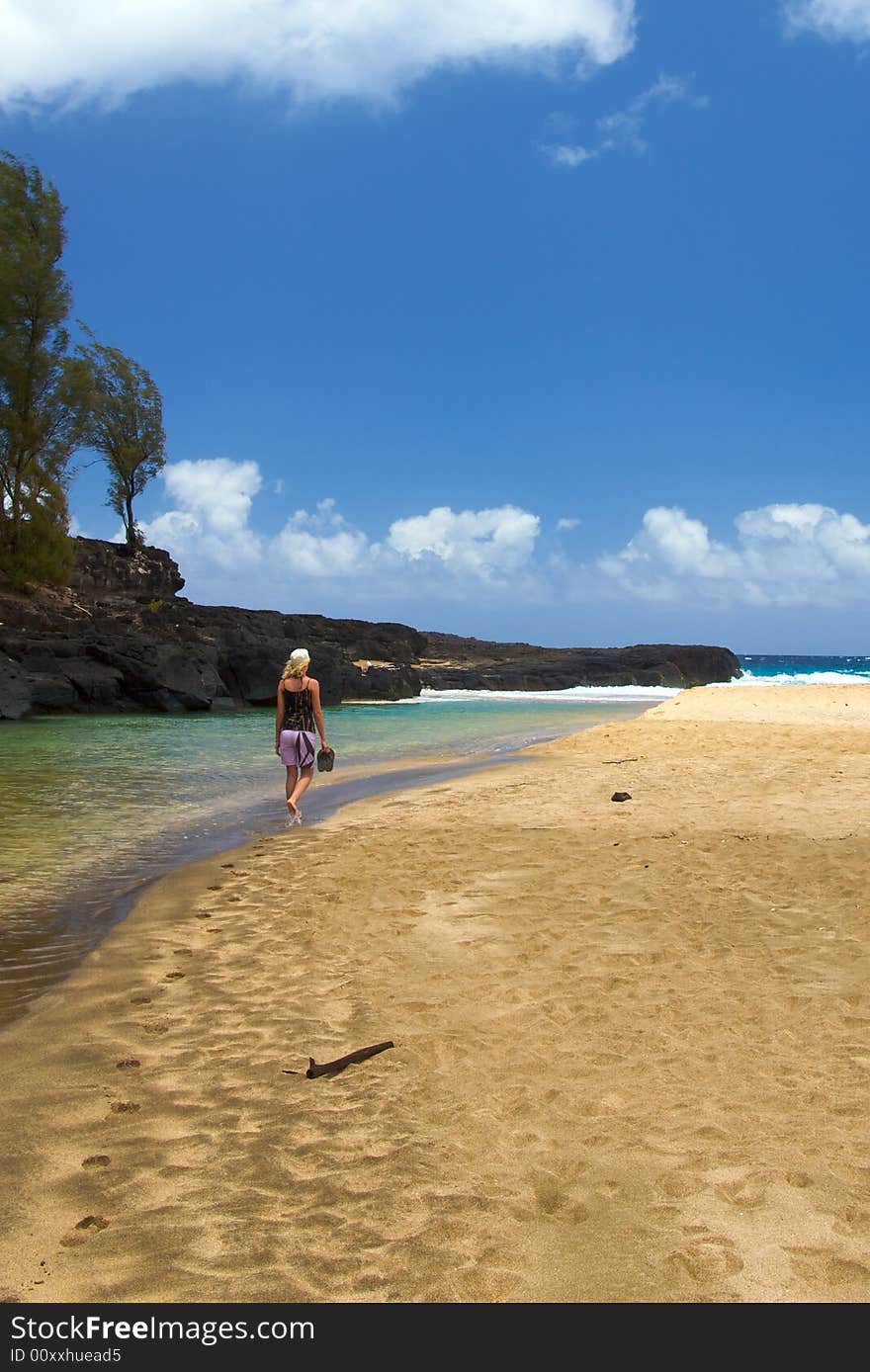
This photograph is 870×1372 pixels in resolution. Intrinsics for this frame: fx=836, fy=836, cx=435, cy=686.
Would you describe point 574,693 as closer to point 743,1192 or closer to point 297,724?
point 297,724

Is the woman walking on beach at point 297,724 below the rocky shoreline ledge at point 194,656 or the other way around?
below

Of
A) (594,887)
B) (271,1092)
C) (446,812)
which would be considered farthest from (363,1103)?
(446,812)

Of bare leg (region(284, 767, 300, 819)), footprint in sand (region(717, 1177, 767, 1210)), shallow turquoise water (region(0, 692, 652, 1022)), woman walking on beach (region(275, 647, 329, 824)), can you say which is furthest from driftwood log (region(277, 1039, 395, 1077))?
bare leg (region(284, 767, 300, 819))

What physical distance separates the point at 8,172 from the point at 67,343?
804 centimetres

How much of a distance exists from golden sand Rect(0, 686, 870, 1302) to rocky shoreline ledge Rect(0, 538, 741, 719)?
80.3 ft

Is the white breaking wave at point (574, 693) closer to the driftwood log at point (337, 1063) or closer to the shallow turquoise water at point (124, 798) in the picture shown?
the shallow turquoise water at point (124, 798)

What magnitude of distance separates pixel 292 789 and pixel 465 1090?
762 centimetres

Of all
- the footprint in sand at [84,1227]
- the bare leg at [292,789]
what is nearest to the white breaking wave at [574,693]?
the bare leg at [292,789]

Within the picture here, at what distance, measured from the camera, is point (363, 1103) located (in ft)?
12.0

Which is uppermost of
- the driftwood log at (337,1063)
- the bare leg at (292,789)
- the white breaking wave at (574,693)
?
the white breaking wave at (574,693)

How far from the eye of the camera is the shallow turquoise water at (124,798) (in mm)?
6648

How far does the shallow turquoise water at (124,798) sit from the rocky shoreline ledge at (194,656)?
3.36 meters

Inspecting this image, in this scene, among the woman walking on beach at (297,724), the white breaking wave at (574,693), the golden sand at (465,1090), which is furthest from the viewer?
the white breaking wave at (574,693)
